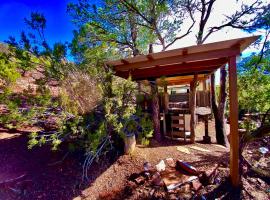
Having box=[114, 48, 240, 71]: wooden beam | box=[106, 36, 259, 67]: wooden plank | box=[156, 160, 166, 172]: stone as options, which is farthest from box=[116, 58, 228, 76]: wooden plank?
box=[156, 160, 166, 172]: stone

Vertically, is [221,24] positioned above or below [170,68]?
above

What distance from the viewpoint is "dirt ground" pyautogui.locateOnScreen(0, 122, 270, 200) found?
357cm

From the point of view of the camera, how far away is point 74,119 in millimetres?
3645

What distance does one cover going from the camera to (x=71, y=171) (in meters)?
4.09

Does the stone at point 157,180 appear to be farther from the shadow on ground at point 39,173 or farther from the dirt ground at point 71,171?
the shadow on ground at point 39,173

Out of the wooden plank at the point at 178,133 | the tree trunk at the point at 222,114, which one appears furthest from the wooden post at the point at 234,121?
the tree trunk at the point at 222,114

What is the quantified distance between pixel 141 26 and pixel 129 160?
608 cm

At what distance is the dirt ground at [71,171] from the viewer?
141 inches

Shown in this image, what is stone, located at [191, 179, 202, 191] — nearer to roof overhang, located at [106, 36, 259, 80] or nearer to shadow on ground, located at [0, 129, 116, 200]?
shadow on ground, located at [0, 129, 116, 200]

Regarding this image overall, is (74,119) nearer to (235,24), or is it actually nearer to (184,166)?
(184,166)

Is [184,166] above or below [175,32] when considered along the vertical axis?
below

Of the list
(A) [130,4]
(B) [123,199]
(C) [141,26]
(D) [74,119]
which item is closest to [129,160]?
(B) [123,199]

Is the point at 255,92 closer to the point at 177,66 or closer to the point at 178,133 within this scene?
the point at 177,66

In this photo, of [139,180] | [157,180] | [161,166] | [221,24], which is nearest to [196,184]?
[157,180]
